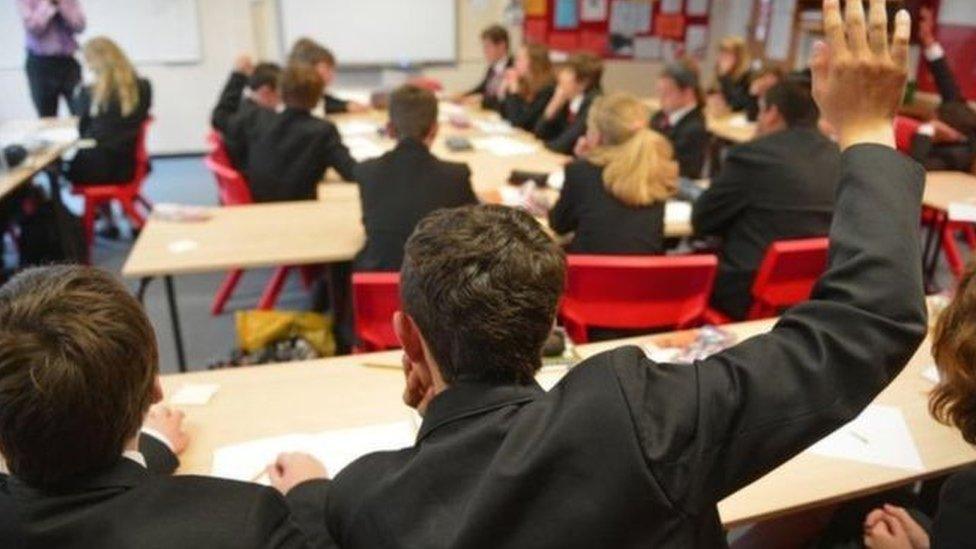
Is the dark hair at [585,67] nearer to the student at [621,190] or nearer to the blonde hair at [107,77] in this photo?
the student at [621,190]

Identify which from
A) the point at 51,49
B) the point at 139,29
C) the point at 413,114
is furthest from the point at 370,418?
the point at 139,29

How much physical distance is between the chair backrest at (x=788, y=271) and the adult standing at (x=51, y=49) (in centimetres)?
Result: 540

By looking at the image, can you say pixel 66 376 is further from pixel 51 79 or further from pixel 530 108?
pixel 51 79

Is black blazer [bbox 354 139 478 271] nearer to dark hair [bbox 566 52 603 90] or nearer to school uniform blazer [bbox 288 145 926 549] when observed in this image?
school uniform blazer [bbox 288 145 926 549]

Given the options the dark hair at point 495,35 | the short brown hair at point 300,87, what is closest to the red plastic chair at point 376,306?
the short brown hair at point 300,87

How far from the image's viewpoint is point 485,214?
102 cm

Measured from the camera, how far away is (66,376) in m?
0.88

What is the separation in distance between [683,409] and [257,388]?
4.02 feet

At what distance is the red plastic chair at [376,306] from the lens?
7.15 feet

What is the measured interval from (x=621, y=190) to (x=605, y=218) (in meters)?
0.12

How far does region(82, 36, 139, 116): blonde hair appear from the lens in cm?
461

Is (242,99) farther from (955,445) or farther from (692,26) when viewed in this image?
(692,26)

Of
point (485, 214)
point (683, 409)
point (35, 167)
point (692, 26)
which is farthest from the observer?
point (692, 26)

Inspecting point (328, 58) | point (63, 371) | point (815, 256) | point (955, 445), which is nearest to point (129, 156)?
point (328, 58)
